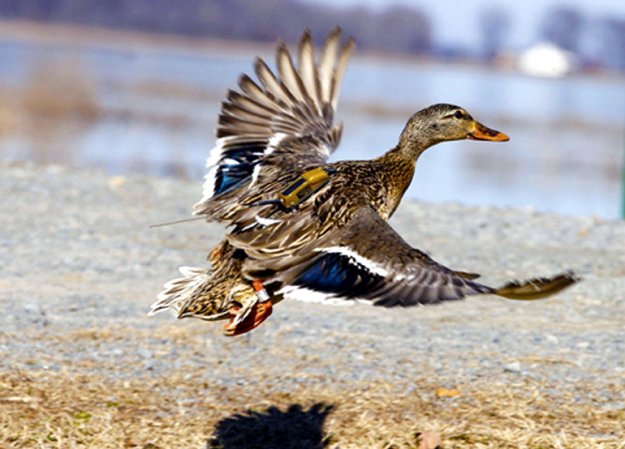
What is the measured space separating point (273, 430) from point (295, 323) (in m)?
1.36

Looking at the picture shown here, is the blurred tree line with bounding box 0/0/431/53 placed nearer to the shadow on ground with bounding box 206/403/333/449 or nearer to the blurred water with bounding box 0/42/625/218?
the blurred water with bounding box 0/42/625/218

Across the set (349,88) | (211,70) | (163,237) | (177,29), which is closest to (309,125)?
(163,237)

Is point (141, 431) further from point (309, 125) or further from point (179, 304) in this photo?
point (309, 125)

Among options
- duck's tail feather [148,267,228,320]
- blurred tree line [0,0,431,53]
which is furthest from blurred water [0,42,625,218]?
blurred tree line [0,0,431,53]

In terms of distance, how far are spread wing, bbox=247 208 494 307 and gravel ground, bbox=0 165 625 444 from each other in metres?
1.43

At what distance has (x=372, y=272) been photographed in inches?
169

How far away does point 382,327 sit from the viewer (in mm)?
6754

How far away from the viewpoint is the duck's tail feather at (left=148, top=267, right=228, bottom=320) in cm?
465

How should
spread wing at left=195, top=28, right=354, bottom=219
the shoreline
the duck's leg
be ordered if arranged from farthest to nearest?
1. the shoreline
2. spread wing at left=195, top=28, right=354, bottom=219
3. the duck's leg

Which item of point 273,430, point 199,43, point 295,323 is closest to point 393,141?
point 295,323

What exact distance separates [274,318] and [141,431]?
1.65 m

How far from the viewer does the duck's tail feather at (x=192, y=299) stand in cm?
465

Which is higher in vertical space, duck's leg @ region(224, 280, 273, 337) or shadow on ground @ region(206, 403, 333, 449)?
duck's leg @ region(224, 280, 273, 337)

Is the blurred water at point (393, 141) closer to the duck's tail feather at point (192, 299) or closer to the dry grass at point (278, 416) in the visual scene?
the dry grass at point (278, 416)
